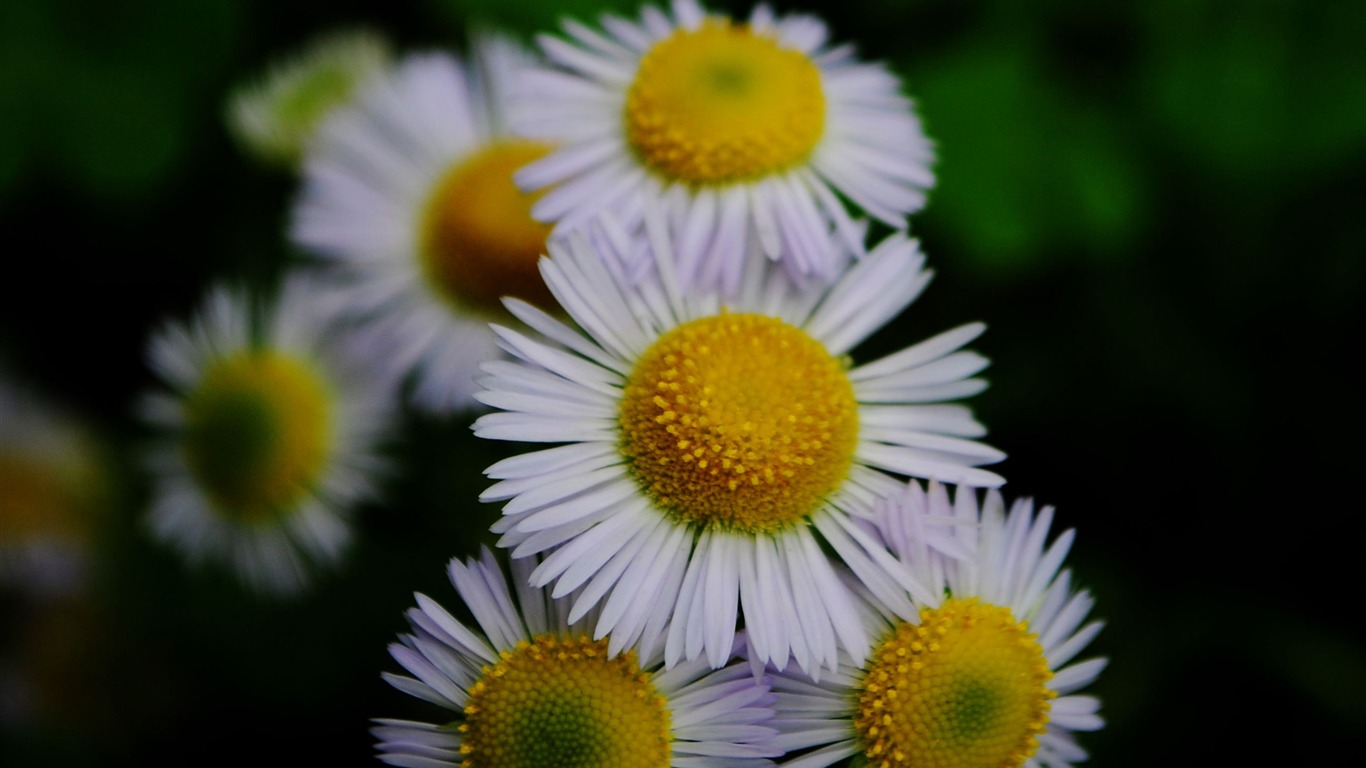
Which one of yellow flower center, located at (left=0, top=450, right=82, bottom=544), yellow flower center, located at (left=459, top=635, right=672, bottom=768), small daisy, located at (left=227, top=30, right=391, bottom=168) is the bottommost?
yellow flower center, located at (left=459, top=635, right=672, bottom=768)

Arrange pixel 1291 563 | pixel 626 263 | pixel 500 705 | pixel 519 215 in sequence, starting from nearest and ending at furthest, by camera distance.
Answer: pixel 500 705 → pixel 626 263 → pixel 519 215 → pixel 1291 563

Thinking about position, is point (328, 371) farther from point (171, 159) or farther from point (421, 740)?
point (421, 740)

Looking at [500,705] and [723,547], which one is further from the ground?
[723,547]

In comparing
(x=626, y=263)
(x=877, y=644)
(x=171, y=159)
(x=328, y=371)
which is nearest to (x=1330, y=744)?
(x=877, y=644)

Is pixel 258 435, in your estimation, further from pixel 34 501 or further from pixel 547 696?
pixel 547 696

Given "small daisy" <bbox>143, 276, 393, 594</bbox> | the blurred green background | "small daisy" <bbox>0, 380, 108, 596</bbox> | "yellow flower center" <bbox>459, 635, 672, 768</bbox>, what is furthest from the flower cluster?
"small daisy" <bbox>0, 380, 108, 596</bbox>

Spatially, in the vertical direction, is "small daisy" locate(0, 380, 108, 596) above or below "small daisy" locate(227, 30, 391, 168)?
below

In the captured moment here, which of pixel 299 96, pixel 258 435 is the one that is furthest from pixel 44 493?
pixel 299 96

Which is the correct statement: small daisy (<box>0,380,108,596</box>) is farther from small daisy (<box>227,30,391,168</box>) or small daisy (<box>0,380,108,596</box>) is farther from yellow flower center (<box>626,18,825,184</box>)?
yellow flower center (<box>626,18,825,184</box>)
